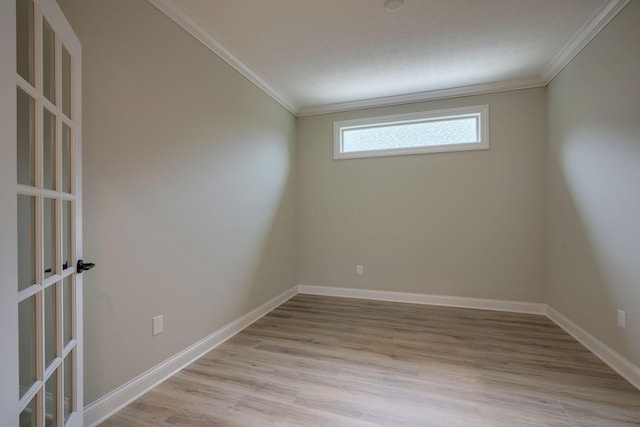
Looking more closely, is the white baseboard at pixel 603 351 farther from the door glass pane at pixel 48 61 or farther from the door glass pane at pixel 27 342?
the door glass pane at pixel 48 61

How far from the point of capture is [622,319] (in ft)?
6.89

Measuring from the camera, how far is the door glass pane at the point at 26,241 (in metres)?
1.04

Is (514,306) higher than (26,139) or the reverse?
the reverse

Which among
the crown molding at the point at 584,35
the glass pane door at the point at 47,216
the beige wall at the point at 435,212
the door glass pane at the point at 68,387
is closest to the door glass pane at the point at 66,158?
the glass pane door at the point at 47,216

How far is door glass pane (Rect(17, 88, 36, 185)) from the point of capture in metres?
1.04

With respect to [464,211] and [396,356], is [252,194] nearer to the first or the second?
[396,356]

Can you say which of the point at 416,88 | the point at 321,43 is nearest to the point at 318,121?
the point at 416,88

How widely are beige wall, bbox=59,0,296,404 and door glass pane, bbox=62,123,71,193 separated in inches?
8.8

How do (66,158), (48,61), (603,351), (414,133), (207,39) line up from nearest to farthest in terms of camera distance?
(48,61) → (66,158) → (603,351) → (207,39) → (414,133)

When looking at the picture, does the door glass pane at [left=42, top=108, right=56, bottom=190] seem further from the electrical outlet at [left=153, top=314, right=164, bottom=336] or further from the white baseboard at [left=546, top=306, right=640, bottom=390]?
the white baseboard at [left=546, top=306, right=640, bottom=390]

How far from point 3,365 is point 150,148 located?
1443mm

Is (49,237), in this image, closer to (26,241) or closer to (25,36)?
(26,241)

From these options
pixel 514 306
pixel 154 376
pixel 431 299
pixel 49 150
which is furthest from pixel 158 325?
pixel 514 306

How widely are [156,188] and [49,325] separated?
1.01 meters
